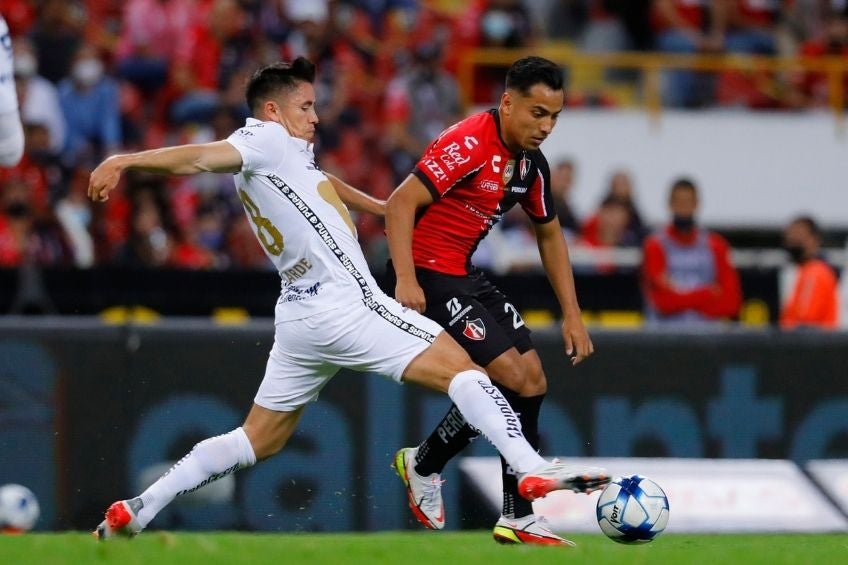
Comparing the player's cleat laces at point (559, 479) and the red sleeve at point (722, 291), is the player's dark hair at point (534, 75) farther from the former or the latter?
the red sleeve at point (722, 291)

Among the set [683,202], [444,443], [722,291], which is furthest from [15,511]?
[722,291]

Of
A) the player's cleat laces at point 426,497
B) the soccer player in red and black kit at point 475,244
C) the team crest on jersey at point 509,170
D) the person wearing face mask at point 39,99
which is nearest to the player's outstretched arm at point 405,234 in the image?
the soccer player in red and black kit at point 475,244

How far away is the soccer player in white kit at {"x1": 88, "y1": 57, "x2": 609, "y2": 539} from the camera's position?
23.4 feet

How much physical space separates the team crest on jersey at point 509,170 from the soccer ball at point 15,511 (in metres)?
3.78

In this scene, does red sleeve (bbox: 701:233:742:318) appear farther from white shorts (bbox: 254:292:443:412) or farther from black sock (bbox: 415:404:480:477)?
white shorts (bbox: 254:292:443:412)

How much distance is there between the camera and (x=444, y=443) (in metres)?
8.02

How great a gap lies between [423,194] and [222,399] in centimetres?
352

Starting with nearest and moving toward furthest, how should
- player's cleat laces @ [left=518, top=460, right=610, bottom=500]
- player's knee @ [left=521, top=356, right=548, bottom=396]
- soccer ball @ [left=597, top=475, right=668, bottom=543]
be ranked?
1. player's cleat laces @ [left=518, top=460, right=610, bottom=500]
2. soccer ball @ [left=597, top=475, right=668, bottom=543]
3. player's knee @ [left=521, top=356, right=548, bottom=396]

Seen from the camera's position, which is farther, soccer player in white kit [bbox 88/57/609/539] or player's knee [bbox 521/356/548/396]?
player's knee [bbox 521/356/548/396]

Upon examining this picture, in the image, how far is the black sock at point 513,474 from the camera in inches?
307

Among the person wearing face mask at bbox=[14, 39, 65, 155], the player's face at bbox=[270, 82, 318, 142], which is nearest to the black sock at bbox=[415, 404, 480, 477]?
the player's face at bbox=[270, 82, 318, 142]

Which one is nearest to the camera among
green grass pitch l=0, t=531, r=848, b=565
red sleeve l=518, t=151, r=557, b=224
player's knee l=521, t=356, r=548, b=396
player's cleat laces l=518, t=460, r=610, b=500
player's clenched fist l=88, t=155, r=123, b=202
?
green grass pitch l=0, t=531, r=848, b=565

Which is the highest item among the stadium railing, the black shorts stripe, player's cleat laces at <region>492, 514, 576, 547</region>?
the stadium railing

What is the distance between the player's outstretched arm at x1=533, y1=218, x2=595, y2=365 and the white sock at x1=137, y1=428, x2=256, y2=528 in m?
1.73
